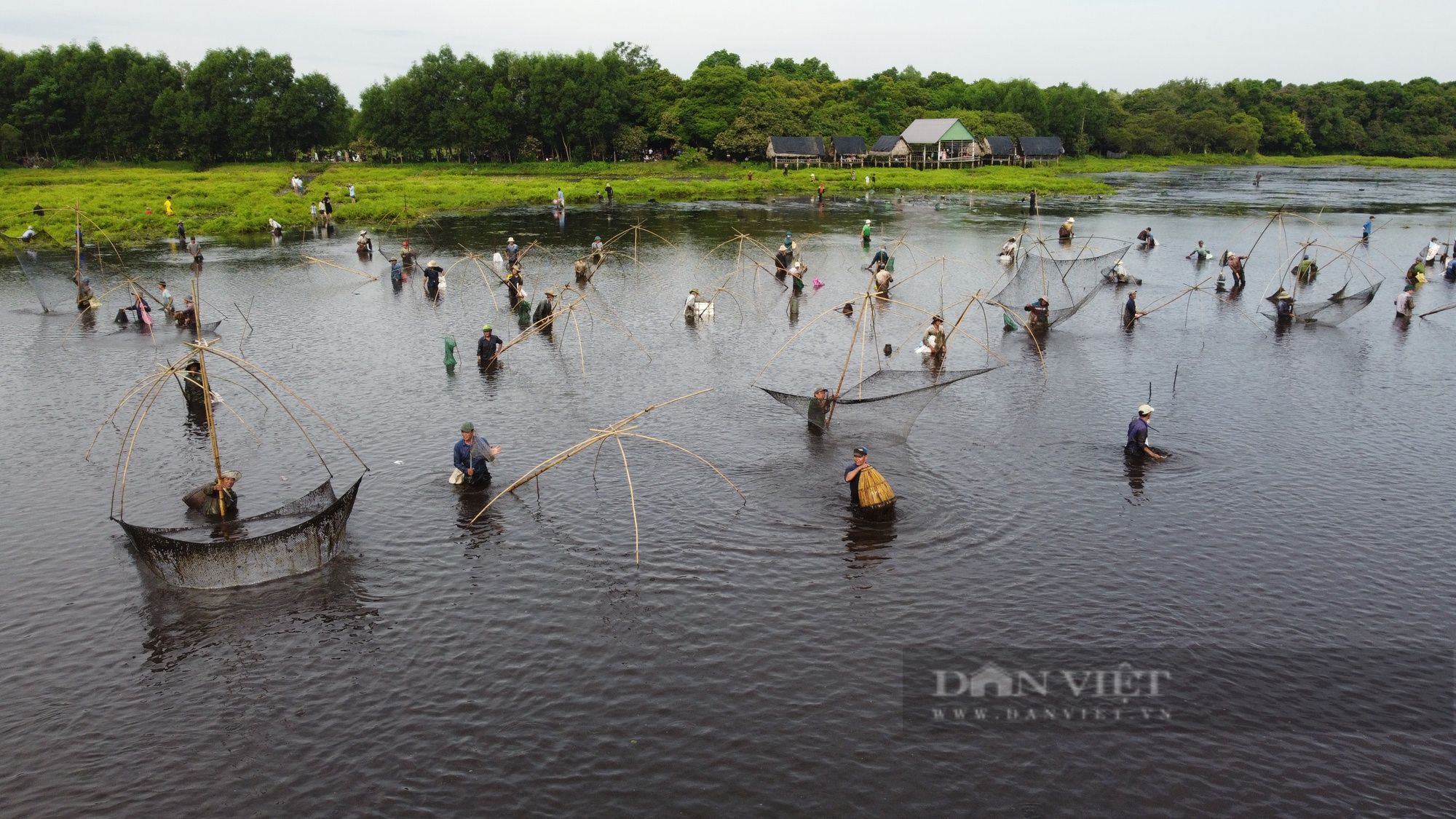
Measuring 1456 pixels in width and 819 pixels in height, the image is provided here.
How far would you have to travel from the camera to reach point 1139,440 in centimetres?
2323

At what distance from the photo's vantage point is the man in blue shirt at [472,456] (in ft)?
70.0

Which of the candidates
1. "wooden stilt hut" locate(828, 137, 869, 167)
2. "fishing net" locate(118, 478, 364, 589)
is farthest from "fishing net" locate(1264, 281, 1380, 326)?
"wooden stilt hut" locate(828, 137, 869, 167)

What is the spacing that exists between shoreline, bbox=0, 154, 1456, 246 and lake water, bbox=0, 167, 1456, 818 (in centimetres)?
3583

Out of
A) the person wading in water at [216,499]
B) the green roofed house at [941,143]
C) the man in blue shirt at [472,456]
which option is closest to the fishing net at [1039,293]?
the man in blue shirt at [472,456]

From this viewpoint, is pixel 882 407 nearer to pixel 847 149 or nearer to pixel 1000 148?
pixel 847 149

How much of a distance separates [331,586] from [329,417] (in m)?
10.4

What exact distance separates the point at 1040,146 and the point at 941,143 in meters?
18.4

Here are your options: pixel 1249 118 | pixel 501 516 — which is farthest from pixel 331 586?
pixel 1249 118

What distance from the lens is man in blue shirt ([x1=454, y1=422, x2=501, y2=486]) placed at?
70.0 ft

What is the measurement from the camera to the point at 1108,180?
118m

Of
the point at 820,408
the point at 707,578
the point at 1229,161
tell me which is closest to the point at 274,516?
the point at 707,578

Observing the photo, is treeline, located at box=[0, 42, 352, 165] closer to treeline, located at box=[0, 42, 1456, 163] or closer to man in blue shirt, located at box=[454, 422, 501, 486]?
treeline, located at box=[0, 42, 1456, 163]

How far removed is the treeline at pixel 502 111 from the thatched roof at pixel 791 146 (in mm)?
2752

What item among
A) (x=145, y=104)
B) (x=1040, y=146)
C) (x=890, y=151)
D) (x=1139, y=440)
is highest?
(x=145, y=104)
